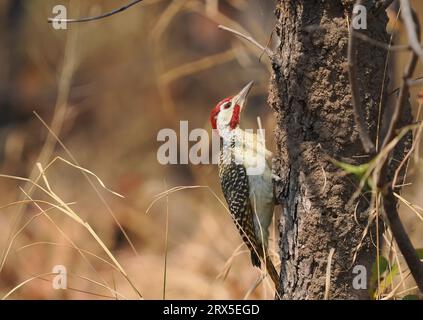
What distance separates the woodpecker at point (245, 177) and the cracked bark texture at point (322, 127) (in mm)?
640

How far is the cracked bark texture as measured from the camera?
8.63 feet

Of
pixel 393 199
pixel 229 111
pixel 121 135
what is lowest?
pixel 393 199

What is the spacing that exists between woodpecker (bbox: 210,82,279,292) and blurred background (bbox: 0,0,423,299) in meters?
0.96

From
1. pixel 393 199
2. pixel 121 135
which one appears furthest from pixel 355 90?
pixel 121 135

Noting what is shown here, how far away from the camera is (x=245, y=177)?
3805 millimetres

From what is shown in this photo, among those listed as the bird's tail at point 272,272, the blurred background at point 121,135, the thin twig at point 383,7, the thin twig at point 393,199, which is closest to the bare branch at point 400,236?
the thin twig at point 393,199

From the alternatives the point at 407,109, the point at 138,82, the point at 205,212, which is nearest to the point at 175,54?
the point at 138,82

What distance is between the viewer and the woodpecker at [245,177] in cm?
356

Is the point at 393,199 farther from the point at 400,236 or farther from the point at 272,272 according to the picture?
the point at 272,272

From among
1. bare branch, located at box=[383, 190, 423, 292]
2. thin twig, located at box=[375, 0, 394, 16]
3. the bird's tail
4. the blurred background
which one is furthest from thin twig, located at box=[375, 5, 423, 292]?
the blurred background

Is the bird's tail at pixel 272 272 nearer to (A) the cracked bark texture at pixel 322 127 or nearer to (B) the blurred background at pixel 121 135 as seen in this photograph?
(A) the cracked bark texture at pixel 322 127

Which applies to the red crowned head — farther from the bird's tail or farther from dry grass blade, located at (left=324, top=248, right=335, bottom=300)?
dry grass blade, located at (left=324, top=248, right=335, bottom=300)

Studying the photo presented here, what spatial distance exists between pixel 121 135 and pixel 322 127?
4.98 metres
